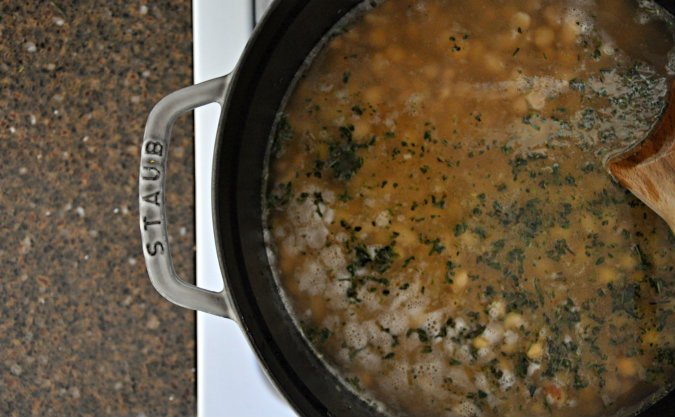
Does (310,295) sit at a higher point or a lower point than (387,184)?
lower

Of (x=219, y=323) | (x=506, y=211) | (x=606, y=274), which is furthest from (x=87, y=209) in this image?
(x=606, y=274)

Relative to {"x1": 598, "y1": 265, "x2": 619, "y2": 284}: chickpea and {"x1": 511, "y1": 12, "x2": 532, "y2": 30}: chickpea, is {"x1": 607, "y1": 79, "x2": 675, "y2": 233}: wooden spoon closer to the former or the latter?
{"x1": 598, "y1": 265, "x2": 619, "y2": 284}: chickpea

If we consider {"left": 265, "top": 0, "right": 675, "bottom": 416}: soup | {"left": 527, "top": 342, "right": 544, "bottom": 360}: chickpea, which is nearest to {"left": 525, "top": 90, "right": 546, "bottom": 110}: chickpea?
{"left": 265, "top": 0, "right": 675, "bottom": 416}: soup

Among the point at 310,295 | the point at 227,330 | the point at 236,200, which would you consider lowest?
the point at 227,330

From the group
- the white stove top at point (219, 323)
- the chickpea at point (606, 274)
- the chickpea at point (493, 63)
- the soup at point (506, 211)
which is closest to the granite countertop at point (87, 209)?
the white stove top at point (219, 323)

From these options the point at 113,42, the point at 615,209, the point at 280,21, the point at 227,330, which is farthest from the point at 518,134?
the point at 113,42

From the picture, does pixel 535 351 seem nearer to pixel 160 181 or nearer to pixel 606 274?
pixel 606 274

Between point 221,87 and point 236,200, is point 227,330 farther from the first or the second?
point 221,87
